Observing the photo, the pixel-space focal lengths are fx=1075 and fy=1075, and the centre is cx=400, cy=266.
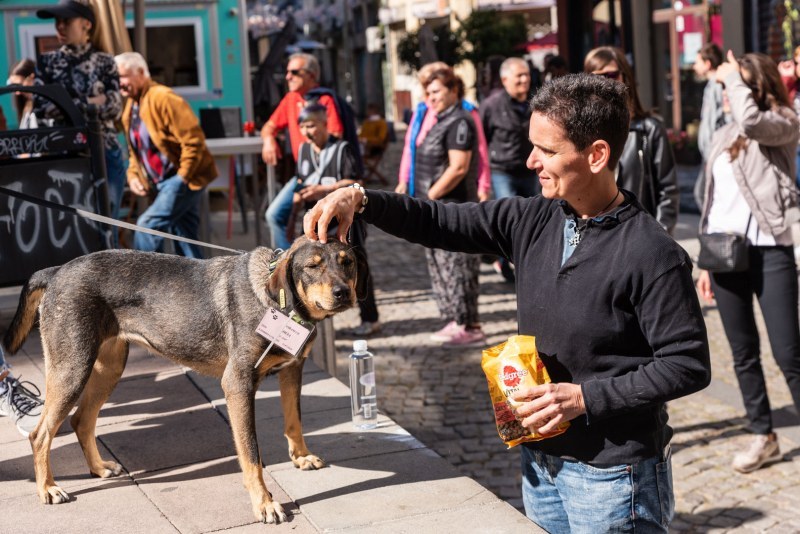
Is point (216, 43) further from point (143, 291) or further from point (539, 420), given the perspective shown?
point (539, 420)

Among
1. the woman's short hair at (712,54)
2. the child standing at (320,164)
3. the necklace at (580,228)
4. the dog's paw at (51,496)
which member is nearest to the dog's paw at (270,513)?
the dog's paw at (51,496)

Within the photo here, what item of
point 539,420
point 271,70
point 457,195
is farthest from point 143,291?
point 271,70

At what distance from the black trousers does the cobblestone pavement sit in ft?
1.20

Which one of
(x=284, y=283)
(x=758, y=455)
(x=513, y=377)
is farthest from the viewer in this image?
(x=758, y=455)

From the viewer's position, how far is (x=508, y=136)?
381 inches

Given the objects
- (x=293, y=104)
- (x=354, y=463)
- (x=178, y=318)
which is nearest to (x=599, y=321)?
(x=178, y=318)

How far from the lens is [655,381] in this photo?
9.11 feet

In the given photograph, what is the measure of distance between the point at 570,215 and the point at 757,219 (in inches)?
114

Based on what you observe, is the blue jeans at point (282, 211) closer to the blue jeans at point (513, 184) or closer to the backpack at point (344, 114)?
the backpack at point (344, 114)

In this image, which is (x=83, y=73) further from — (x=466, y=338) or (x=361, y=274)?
(x=361, y=274)

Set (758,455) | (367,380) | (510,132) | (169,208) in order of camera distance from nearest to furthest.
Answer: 1. (367,380)
2. (758,455)
3. (169,208)
4. (510,132)

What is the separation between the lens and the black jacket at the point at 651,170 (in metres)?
5.81

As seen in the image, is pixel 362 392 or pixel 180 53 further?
pixel 180 53

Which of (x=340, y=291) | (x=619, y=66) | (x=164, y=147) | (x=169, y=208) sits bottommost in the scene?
(x=340, y=291)
